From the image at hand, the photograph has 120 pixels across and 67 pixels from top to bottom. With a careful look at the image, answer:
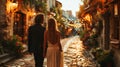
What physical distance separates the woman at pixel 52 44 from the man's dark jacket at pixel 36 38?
56 centimetres

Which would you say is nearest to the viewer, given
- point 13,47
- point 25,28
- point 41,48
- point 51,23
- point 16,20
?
point 51,23

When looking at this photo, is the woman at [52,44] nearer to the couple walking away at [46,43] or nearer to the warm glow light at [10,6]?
the couple walking away at [46,43]

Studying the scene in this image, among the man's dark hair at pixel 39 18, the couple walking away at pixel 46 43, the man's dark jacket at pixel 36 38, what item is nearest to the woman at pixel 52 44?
the couple walking away at pixel 46 43

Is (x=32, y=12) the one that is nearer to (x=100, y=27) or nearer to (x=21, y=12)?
(x=21, y=12)

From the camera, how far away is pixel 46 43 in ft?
26.5

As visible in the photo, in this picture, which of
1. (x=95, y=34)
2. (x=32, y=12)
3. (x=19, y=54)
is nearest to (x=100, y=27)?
(x=95, y=34)

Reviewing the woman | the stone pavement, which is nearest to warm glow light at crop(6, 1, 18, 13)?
the stone pavement

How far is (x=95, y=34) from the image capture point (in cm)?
2077

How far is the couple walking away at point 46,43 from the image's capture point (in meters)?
7.88

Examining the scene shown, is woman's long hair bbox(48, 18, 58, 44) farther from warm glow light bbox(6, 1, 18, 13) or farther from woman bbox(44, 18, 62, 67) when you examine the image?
warm glow light bbox(6, 1, 18, 13)

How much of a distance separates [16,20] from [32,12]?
12.9 ft

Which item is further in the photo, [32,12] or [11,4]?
[32,12]

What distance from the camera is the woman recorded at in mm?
7863

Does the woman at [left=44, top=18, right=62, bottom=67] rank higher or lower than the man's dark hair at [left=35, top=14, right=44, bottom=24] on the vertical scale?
lower
